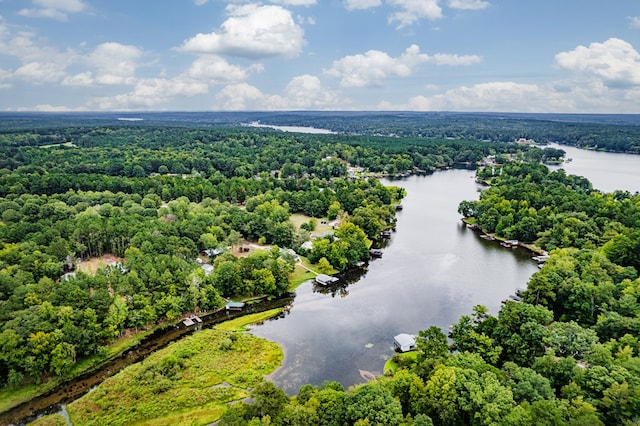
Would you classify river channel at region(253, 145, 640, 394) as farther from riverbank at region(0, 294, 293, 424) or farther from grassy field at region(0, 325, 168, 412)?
grassy field at region(0, 325, 168, 412)

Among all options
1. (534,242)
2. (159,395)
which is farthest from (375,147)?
(159,395)

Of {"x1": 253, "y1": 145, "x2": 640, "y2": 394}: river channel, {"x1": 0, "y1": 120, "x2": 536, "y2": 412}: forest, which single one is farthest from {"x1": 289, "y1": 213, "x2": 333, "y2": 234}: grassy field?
{"x1": 253, "y1": 145, "x2": 640, "y2": 394}: river channel

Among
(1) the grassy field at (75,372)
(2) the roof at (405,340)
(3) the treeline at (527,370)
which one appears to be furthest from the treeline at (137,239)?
(3) the treeline at (527,370)

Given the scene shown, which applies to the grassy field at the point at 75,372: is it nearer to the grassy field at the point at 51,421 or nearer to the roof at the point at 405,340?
the grassy field at the point at 51,421

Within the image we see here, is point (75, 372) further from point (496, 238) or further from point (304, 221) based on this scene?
point (496, 238)

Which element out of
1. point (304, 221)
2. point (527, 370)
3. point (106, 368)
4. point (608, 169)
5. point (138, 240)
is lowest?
point (106, 368)

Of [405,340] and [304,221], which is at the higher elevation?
[304,221]

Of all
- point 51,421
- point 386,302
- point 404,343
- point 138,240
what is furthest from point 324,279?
point 51,421
